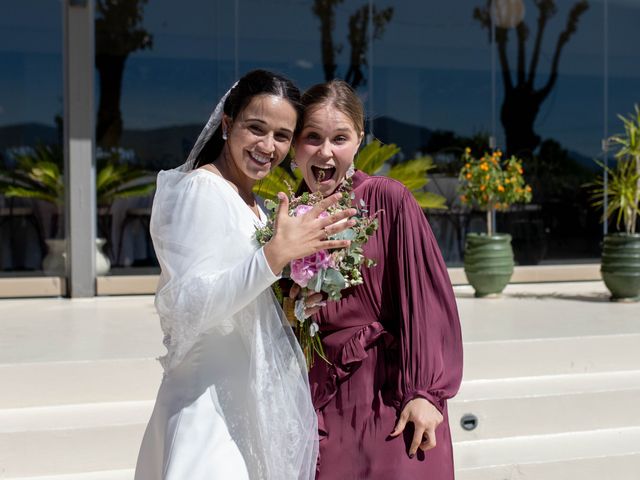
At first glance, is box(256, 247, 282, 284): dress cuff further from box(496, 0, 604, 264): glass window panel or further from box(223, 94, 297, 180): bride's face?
box(496, 0, 604, 264): glass window panel

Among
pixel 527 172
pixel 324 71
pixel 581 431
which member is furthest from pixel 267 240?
pixel 527 172

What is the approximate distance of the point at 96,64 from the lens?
26.4 ft

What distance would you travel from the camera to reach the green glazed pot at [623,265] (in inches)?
280

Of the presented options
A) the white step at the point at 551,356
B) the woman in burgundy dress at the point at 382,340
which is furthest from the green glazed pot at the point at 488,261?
the woman in burgundy dress at the point at 382,340

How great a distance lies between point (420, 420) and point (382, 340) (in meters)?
0.22

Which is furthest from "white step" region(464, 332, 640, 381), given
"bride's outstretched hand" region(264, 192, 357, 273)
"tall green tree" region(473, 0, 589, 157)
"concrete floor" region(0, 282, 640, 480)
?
"tall green tree" region(473, 0, 589, 157)

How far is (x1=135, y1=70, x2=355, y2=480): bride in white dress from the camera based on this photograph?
6.18 ft

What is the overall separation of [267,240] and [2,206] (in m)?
6.66

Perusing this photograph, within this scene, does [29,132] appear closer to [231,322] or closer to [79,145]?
[79,145]

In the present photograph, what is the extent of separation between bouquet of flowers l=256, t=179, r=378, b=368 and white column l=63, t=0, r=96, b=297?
6210mm

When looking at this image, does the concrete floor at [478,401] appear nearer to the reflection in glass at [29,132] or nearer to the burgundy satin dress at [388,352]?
the burgundy satin dress at [388,352]

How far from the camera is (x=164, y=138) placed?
8227mm

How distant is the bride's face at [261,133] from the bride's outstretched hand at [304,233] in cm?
25

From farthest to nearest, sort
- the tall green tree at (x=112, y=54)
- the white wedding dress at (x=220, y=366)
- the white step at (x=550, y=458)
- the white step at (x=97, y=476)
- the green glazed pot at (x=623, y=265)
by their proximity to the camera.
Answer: the tall green tree at (x=112, y=54), the green glazed pot at (x=623, y=265), the white step at (x=550, y=458), the white step at (x=97, y=476), the white wedding dress at (x=220, y=366)
